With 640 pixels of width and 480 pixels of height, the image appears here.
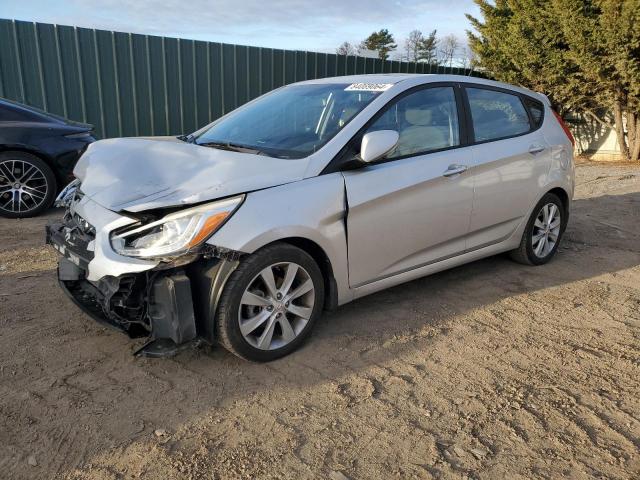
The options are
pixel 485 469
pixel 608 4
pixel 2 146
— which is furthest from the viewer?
pixel 608 4

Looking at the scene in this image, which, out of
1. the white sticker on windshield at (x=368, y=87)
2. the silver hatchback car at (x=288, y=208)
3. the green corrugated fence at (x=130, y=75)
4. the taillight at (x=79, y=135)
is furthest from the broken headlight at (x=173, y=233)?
the green corrugated fence at (x=130, y=75)

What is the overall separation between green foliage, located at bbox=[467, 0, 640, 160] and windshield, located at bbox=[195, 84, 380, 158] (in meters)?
9.20

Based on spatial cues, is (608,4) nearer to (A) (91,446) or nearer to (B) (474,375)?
(B) (474,375)

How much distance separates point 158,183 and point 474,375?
210cm

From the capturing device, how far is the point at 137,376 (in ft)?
9.61

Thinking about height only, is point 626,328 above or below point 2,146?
below

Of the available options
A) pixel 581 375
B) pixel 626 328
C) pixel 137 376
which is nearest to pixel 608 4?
pixel 626 328

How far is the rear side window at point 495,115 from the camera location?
4.18 m

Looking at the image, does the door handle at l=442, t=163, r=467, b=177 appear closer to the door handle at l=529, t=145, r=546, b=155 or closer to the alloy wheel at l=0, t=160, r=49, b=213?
the door handle at l=529, t=145, r=546, b=155

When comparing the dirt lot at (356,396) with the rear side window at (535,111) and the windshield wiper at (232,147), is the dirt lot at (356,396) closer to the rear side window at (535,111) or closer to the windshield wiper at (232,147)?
the windshield wiper at (232,147)

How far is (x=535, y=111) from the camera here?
190 inches

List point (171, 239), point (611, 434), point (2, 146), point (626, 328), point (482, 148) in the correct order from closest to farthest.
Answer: point (611, 434), point (171, 239), point (626, 328), point (482, 148), point (2, 146)

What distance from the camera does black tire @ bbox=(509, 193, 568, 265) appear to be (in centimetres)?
470

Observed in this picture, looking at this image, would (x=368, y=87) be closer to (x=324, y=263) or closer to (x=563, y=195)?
(x=324, y=263)
